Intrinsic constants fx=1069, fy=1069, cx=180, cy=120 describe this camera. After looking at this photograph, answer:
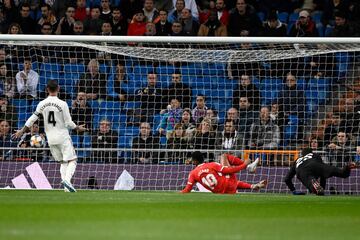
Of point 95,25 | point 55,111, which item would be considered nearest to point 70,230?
→ point 55,111

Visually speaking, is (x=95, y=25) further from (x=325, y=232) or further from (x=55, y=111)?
(x=325, y=232)

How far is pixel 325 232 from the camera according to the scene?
33.3 ft

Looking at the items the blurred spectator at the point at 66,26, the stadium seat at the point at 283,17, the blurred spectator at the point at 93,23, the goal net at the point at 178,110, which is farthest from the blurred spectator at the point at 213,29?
the blurred spectator at the point at 66,26

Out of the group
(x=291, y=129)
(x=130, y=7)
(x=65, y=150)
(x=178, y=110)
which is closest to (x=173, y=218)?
(x=65, y=150)

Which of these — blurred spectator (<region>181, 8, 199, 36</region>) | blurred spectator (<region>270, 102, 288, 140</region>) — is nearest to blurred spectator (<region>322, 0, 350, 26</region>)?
blurred spectator (<region>181, 8, 199, 36</region>)

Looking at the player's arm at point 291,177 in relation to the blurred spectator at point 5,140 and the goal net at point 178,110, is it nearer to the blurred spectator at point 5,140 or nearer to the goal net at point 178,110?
the goal net at point 178,110

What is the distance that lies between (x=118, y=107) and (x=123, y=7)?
16.1ft

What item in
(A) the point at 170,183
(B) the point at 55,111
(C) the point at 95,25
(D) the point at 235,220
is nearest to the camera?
(D) the point at 235,220

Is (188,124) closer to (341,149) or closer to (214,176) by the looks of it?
(214,176)

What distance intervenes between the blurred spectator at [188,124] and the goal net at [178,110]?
3cm

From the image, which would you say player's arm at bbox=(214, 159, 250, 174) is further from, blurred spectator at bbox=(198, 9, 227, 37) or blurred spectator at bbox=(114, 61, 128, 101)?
blurred spectator at bbox=(198, 9, 227, 37)

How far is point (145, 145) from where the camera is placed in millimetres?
22484

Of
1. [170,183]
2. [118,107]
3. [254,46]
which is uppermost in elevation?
[254,46]

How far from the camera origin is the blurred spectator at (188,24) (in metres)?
25.9
